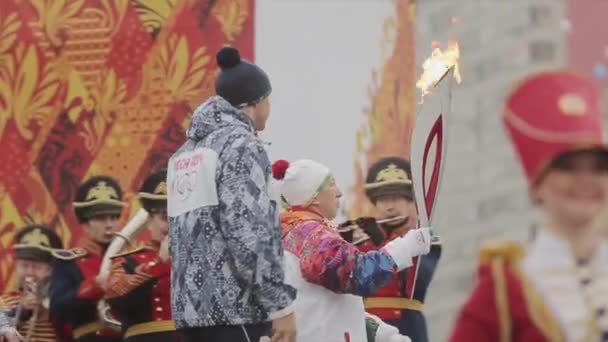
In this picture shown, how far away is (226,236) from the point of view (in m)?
6.66

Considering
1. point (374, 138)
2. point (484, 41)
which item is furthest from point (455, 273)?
point (374, 138)

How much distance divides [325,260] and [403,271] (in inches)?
63.1

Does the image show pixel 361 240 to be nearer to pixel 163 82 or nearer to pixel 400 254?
pixel 400 254

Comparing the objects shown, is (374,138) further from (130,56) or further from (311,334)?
(311,334)

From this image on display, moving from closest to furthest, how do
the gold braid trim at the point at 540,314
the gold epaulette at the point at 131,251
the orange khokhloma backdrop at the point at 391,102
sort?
the gold braid trim at the point at 540,314 → the gold epaulette at the point at 131,251 → the orange khokhloma backdrop at the point at 391,102

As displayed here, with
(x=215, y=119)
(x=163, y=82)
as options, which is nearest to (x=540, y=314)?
(x=215, y=119)

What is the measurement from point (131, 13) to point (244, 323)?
15.4 feet

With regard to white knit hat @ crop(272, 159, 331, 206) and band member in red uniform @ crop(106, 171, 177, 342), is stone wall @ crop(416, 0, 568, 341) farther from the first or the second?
white knit hat @ crop(272, 159, 331, 206)

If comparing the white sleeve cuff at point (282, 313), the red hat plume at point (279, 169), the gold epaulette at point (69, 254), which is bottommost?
the white sleeve cuff at point (282, 313)

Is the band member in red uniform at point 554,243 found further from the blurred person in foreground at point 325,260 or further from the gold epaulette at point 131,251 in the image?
the gold epaulette at point 131,251

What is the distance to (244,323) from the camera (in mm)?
6688

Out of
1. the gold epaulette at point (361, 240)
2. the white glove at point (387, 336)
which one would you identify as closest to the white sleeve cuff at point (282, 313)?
the white glove at point (387, 336)

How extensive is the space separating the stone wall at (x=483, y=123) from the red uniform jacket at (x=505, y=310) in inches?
315

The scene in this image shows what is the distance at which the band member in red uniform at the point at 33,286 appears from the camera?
30.3 feet
